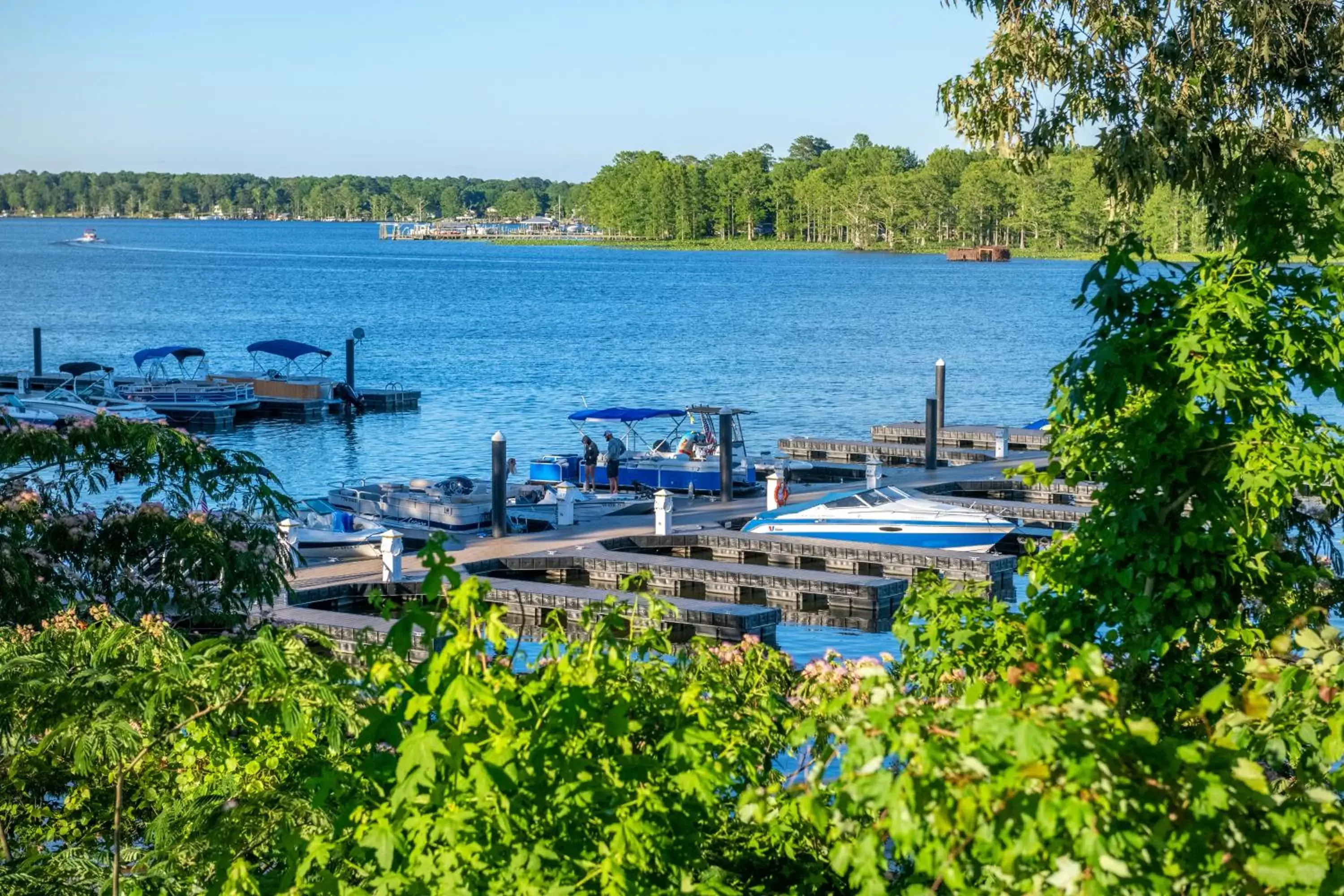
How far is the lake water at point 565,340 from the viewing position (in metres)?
50.6

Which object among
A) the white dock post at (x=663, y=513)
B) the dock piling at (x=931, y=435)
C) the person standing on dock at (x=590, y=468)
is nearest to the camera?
the white dock post at (x=663, y=513)

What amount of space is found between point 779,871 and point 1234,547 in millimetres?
2262

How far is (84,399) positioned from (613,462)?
65.1 ft

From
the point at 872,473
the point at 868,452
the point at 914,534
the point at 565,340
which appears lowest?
the point at 565,340

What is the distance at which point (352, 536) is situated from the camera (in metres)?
25.4

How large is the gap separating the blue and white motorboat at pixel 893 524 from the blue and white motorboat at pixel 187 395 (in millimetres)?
28810

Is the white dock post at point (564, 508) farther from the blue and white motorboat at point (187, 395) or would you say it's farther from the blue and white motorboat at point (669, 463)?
the blue and white motorboat at point (187, 395)

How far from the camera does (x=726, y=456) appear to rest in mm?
29609

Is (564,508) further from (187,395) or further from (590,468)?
(187,395)

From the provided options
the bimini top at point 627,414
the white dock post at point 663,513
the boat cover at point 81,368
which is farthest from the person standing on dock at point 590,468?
the boat cover at point 81,368

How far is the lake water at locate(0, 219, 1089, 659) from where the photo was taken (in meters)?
50.6

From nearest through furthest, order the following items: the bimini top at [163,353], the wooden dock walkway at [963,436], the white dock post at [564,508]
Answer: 1. the white dock post at [564,508]
2. the wooden dock walkway at [963,436]
3. the bimini top at [163,353]

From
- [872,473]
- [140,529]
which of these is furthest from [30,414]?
[140,529]

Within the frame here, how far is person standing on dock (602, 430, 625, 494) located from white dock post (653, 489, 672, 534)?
20.8ft
